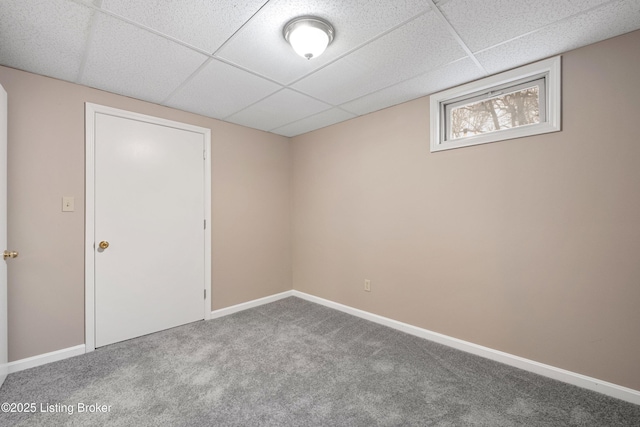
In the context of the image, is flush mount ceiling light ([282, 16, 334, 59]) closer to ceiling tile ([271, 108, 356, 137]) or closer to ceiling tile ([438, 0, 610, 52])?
ceiling tile ([438, 0, 610, 52])

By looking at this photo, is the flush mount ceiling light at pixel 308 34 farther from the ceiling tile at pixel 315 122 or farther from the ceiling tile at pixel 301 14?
the ceiling tile at pixel 315 122

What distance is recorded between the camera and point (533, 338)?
2113 millimetres

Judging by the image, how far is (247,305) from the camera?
3.57 metres

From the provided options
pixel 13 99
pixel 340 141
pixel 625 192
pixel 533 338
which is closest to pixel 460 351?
pixel 533 338

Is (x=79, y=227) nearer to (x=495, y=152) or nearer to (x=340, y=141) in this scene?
(x=340, y=141)

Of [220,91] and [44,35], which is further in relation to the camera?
[220,91]

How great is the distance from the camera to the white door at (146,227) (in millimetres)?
2551

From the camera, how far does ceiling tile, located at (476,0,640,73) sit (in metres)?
1.58

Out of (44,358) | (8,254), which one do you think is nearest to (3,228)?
(8,254)

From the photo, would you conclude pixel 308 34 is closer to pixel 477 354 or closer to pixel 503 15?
pixel 503 15

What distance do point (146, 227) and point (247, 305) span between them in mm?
1563

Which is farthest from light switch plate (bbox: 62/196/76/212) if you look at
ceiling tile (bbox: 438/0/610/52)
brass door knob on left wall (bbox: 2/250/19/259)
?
ceiling tile (bbox: 438/0/610/52)

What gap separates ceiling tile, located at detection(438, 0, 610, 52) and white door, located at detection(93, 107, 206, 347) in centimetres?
275

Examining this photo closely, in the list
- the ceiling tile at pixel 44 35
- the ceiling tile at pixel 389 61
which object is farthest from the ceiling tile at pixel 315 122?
the ceiling tile at pixel 44 35
